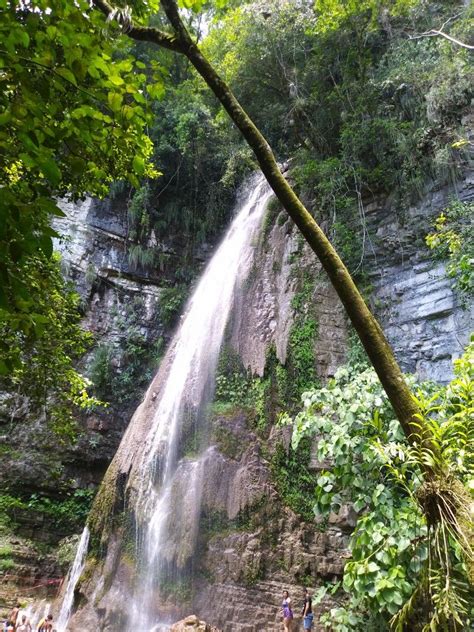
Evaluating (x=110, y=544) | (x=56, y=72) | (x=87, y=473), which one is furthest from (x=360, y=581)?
(x=87, y=473)

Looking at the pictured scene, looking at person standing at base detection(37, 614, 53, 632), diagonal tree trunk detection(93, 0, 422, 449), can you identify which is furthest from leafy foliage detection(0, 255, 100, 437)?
person standing at base detection(37, 614, 53, 632)

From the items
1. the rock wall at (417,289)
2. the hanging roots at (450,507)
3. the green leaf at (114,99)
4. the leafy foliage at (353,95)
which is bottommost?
the hanging roots at (450,507)

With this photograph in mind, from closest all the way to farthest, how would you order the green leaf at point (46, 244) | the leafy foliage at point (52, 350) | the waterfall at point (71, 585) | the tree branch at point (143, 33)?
the green leaf at point (46, 244), the tree branch at point (143, 33), the leafy foliage at point (52, 350), the waterfall at point (71, 585)

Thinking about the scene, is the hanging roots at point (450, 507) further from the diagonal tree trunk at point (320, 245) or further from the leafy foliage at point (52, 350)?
the leafy foliage at point (52, 350)

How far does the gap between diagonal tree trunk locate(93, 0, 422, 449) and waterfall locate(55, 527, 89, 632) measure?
8376mm

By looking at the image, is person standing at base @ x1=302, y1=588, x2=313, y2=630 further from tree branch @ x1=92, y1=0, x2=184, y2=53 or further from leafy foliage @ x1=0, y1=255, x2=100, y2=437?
tree branch @ x1=92, y1=0, x2=184, y2=53

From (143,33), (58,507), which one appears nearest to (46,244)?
(143,33)

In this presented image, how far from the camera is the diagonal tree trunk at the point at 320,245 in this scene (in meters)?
2.34

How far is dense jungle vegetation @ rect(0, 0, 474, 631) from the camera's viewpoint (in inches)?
82.1

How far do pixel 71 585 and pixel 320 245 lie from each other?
367 inches

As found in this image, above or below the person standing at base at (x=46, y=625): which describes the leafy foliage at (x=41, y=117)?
above

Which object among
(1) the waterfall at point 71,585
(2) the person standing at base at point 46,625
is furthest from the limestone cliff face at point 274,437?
(2) the person standing at base at point 46,625

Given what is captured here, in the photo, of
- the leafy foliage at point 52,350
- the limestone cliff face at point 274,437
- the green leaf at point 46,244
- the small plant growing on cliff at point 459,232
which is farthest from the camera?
the limestone cliff face at point 274,437

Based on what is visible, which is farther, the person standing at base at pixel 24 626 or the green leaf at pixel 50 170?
the person standing at base at pixel 24 626
